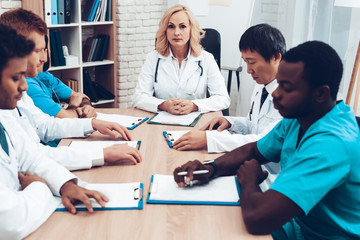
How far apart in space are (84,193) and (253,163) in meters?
0.58

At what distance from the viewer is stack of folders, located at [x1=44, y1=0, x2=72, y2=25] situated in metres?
3.54

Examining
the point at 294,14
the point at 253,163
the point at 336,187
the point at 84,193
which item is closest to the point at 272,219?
the point at 336,187

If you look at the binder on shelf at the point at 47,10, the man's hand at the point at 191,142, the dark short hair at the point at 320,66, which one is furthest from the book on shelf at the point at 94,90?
the dark short hair at the point at 320,66

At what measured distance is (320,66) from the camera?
1.14 metres

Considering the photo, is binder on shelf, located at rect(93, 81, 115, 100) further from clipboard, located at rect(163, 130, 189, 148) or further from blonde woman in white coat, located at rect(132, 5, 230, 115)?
clipboard, located at rect(163, 130, 189, 148)

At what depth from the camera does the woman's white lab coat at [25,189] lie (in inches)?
41.1

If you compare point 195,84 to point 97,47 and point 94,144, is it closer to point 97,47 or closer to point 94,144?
point 94,144

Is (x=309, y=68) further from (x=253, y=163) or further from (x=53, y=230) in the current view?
(x=53, y=230)

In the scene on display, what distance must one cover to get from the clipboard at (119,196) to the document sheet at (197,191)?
1.9 inches

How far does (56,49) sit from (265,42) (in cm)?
243

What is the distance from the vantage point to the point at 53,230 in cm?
112

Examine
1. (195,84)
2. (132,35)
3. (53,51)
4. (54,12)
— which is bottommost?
(195,84)

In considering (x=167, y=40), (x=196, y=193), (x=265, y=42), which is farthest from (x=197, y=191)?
(x=167, y=40)

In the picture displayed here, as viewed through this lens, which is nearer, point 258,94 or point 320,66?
point 320,66
